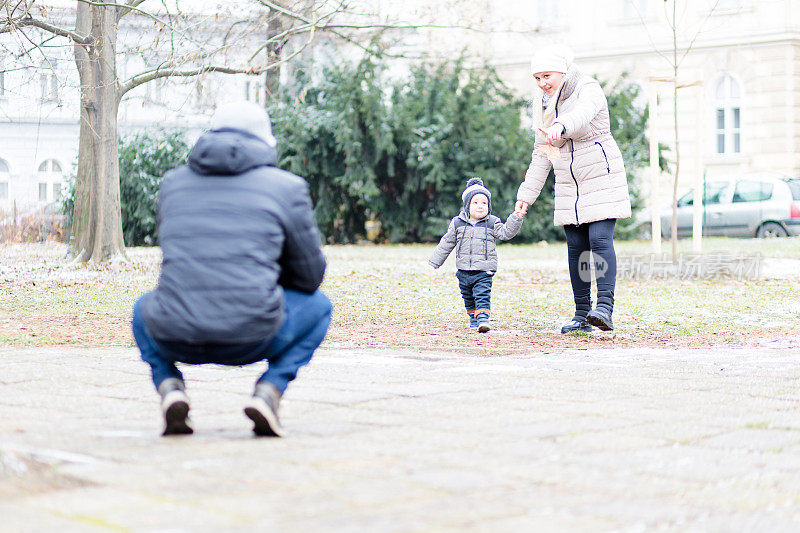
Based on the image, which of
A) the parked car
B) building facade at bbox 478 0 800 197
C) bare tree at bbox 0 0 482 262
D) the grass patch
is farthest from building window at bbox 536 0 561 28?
the grass patch

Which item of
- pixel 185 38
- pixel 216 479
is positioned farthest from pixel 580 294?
pixel 185 38

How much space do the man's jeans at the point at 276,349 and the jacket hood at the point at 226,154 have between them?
0.49 meters

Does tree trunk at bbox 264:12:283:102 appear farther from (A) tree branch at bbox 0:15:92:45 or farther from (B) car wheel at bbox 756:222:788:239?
(B) car wheel at bbox 756:222:788:239

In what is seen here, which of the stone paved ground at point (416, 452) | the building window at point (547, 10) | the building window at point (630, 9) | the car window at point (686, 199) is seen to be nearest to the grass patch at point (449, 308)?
the stone paved ground at point (416, 452)

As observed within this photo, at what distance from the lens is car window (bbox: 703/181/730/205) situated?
85.1 feet

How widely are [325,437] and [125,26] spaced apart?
13.7 metres

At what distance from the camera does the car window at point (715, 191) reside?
85.1 feet

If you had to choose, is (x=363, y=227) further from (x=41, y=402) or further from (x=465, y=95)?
(x=41, y=402)

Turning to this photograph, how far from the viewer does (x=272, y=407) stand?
4.18 meters

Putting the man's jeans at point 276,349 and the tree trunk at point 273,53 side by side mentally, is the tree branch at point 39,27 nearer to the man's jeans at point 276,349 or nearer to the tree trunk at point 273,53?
the tree trunk at point 273,53

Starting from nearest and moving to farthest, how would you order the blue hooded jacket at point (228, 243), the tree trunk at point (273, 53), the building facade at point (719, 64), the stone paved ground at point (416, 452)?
the stone paved ground at point (416, 452) → the blue hooded jacket at point (228, 243) → the tree trunk at point (273, 53) → the building facade at point (719, 64)

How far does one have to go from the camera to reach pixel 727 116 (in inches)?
1324

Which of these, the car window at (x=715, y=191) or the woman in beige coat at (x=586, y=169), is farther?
the car window at (x=715, y=191)

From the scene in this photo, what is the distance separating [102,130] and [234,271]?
11.9 meters
